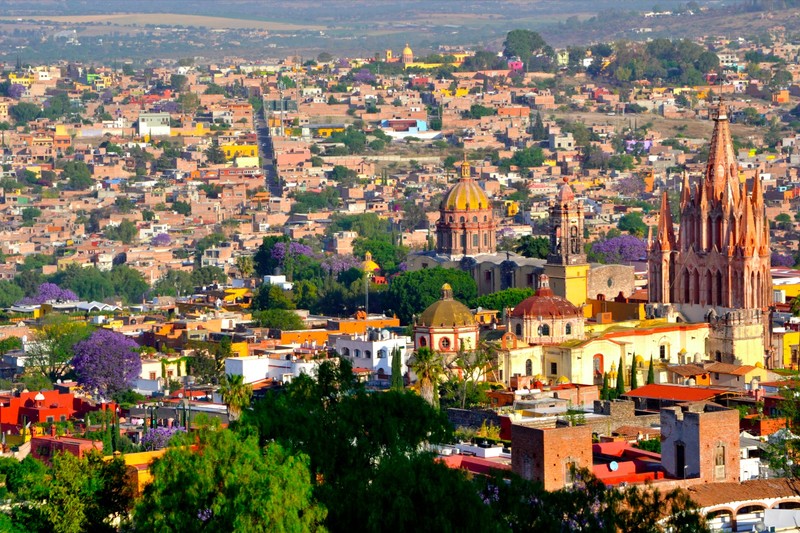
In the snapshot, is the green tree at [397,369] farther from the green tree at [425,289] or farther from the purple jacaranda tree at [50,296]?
the purple jacaranda tree at [50,296]

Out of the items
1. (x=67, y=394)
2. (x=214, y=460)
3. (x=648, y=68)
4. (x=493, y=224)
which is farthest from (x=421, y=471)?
(x=648, y=68)

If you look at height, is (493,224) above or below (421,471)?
below

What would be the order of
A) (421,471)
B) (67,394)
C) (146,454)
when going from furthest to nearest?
(67,394) < (146,454) < (421,471)

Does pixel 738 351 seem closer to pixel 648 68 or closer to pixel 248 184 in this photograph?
pixel 248 184

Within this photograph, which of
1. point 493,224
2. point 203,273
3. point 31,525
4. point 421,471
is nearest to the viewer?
point 421,471

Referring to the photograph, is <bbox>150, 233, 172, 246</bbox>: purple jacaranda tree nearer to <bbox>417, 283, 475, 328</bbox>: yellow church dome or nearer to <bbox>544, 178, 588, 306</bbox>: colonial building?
<bbox>544, 178, 588, 306</bbox>: colonial building

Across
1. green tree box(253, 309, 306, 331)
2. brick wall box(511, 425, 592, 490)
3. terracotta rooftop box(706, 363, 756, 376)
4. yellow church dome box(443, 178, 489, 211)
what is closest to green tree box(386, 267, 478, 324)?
yellow church dome box(443, 178, 489, 211)

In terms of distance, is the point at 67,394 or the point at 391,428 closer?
the point at 391,428
